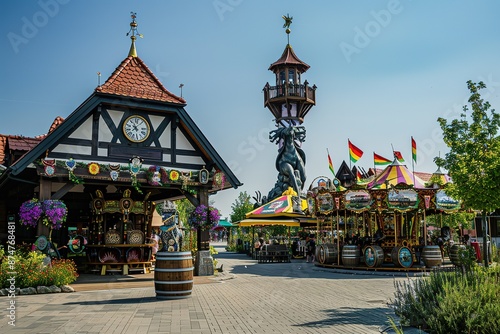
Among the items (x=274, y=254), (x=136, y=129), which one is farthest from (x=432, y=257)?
(x=136, y=129)

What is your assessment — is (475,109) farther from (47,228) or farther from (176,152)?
(47,228)

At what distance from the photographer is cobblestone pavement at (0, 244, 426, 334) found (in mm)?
8352

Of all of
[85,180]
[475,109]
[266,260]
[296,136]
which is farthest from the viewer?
[296,136]

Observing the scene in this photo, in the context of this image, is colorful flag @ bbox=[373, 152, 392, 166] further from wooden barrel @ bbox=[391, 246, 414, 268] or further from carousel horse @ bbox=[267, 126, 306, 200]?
carousel horse @ bbox=[267, 126, 306, 200]

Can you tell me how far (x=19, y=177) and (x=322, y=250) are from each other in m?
14.4

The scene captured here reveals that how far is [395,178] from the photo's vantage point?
2286 centimetres

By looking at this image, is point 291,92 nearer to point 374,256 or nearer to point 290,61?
point 290,61

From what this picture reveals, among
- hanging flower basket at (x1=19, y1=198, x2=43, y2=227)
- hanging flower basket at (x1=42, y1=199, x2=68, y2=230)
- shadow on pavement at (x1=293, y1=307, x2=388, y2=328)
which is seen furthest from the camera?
hanging flower basket at (x1=42, y1=199, x2=68, y2=230)

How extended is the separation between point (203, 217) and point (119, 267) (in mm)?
4134

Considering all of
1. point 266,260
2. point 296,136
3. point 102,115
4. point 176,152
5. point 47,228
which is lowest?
point 266,260

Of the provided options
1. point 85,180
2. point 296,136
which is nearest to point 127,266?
point 85,180

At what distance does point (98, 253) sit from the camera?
18.0 m

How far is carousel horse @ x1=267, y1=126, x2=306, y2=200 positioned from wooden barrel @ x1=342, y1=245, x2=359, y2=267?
21603 mm

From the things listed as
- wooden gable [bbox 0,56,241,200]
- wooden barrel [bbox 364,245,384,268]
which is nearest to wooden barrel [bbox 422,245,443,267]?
wooden barrel [bbox 364,245,384,268]
